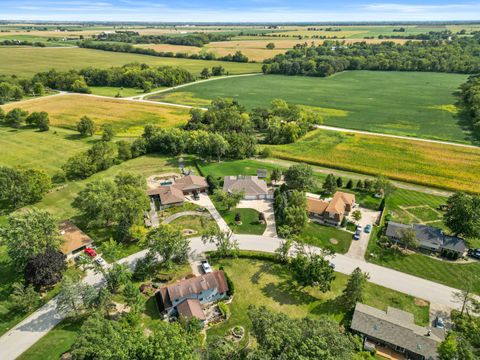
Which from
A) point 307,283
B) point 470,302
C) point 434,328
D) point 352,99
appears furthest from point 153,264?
point 352,99

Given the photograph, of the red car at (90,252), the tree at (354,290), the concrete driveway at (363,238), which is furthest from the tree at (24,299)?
the concrete driveway at (363,238)

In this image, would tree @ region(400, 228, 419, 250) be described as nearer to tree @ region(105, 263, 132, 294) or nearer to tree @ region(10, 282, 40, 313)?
tree @ region(105, 263, 132, 294)

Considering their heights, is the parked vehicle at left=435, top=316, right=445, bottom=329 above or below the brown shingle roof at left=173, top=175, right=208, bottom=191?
below

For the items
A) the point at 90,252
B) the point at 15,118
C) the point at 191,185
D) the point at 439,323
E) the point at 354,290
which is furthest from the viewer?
the point at 15,118

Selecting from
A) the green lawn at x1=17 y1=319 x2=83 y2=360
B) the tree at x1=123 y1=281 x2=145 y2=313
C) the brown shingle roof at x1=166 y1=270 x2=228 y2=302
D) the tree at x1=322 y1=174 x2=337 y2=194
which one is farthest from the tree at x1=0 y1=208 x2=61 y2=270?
the tree at x1=322 y1=174 x2=337 y2=194

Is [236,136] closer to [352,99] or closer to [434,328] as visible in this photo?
[434,328]

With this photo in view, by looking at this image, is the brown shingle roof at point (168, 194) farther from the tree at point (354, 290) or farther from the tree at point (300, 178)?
the tree at point (354, 290)

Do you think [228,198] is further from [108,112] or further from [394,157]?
[108,112]

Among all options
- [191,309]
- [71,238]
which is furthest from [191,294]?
[71,238]
